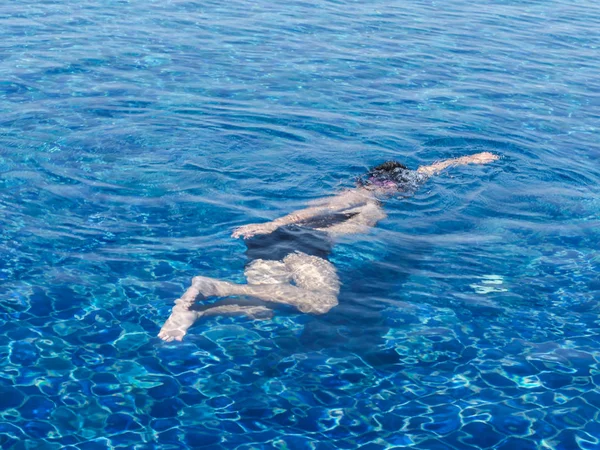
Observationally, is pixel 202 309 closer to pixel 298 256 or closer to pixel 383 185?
pixel 298 256

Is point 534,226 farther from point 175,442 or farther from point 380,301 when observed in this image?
point 175,442

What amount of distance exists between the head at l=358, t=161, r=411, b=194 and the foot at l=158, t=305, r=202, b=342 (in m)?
3.58

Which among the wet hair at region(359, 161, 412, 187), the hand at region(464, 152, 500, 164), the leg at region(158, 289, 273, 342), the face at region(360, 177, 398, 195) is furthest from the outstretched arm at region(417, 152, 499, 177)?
the leg at region(158, 289, 273, 342)

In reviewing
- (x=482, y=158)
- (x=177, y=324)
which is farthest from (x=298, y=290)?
(x=482, y=158)

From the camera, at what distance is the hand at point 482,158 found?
406 inches

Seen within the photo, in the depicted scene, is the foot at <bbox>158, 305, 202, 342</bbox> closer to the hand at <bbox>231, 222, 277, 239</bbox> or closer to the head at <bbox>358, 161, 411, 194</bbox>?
the hand at <bbox>231, 222, 277, 239</bbox>

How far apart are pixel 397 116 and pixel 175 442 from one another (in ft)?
27.7

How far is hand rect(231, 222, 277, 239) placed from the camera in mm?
7652

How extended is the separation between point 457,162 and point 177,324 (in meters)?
5.54

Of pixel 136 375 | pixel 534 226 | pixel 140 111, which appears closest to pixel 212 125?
pixel 140 111

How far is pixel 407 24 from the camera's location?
1883 centimetres

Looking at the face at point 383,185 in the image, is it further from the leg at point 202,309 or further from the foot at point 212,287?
the foot at point 212,287

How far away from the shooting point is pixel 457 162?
10156 millimetres

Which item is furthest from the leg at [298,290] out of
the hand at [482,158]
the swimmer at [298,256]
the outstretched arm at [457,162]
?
the hand at [482,158]
